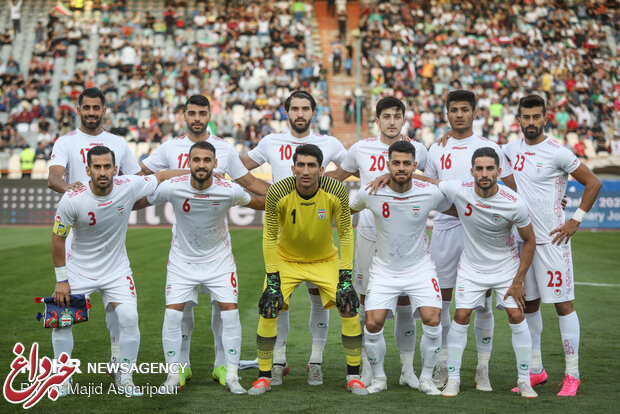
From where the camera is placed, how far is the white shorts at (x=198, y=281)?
7.23m

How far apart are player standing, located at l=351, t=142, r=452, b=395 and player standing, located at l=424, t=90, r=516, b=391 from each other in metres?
0.50

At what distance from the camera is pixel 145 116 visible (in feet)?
100

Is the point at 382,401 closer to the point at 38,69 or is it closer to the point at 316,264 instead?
the point at 316,264

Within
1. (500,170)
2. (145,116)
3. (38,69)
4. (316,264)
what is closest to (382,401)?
(316,264)

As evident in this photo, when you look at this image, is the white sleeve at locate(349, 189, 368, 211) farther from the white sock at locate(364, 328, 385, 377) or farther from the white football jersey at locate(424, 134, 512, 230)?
the white sock at locate(364, 328, 385, 377)

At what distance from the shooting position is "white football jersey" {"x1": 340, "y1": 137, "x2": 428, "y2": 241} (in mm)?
7785

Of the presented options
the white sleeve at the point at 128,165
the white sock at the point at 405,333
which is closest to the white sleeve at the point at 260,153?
the white sleeve at the point at 128,165

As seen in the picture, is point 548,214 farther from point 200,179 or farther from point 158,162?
point 158,162

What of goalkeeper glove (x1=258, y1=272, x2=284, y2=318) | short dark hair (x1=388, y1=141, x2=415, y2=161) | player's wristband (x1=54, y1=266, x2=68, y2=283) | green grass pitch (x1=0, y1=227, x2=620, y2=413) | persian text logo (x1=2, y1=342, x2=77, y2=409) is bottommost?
green grass pitch (x1=0, y1=227, x2=620, y2=413)

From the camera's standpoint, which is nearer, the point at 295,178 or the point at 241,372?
the point at 295,178

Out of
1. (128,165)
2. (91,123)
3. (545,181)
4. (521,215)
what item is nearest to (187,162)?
(128,165)

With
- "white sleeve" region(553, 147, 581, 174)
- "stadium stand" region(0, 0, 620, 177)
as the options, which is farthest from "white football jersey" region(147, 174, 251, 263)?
"stadium stand" region(0, 0, 620, 177)

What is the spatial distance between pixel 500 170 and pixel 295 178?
208 centimetres

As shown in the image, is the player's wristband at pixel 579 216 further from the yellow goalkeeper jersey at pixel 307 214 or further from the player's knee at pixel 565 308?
the yellow goalkeeper jersey at pixel 307 214
